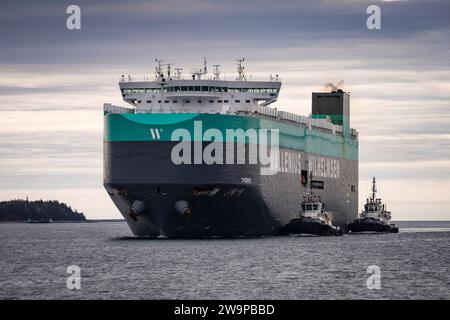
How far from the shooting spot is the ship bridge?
87625 millimetres

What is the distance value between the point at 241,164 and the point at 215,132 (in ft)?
11.2

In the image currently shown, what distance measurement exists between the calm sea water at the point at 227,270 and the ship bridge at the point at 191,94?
10.3m

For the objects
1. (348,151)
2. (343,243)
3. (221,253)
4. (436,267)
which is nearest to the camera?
(436,267)

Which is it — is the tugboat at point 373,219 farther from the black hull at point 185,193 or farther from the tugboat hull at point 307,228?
the black hull at point 185,193

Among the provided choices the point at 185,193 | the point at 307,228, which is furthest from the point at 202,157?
the point at 307,228

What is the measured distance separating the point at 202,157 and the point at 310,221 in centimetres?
1760

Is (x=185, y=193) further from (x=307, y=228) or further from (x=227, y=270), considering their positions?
(x=227, y=270)

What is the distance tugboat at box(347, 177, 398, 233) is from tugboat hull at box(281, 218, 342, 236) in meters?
16.8

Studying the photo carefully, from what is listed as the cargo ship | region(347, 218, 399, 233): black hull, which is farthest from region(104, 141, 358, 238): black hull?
region(347, 218, 399, 233): black hull

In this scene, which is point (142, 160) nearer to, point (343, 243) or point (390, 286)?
point (343, 243)

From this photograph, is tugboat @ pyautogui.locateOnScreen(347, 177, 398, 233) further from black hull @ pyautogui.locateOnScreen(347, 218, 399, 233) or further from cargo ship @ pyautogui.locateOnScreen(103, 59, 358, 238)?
cargo ship @ pyautogui.locateOnScreen(103, 59, 358, 238)

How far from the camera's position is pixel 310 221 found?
310 feet

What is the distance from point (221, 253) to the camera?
70000 mm
